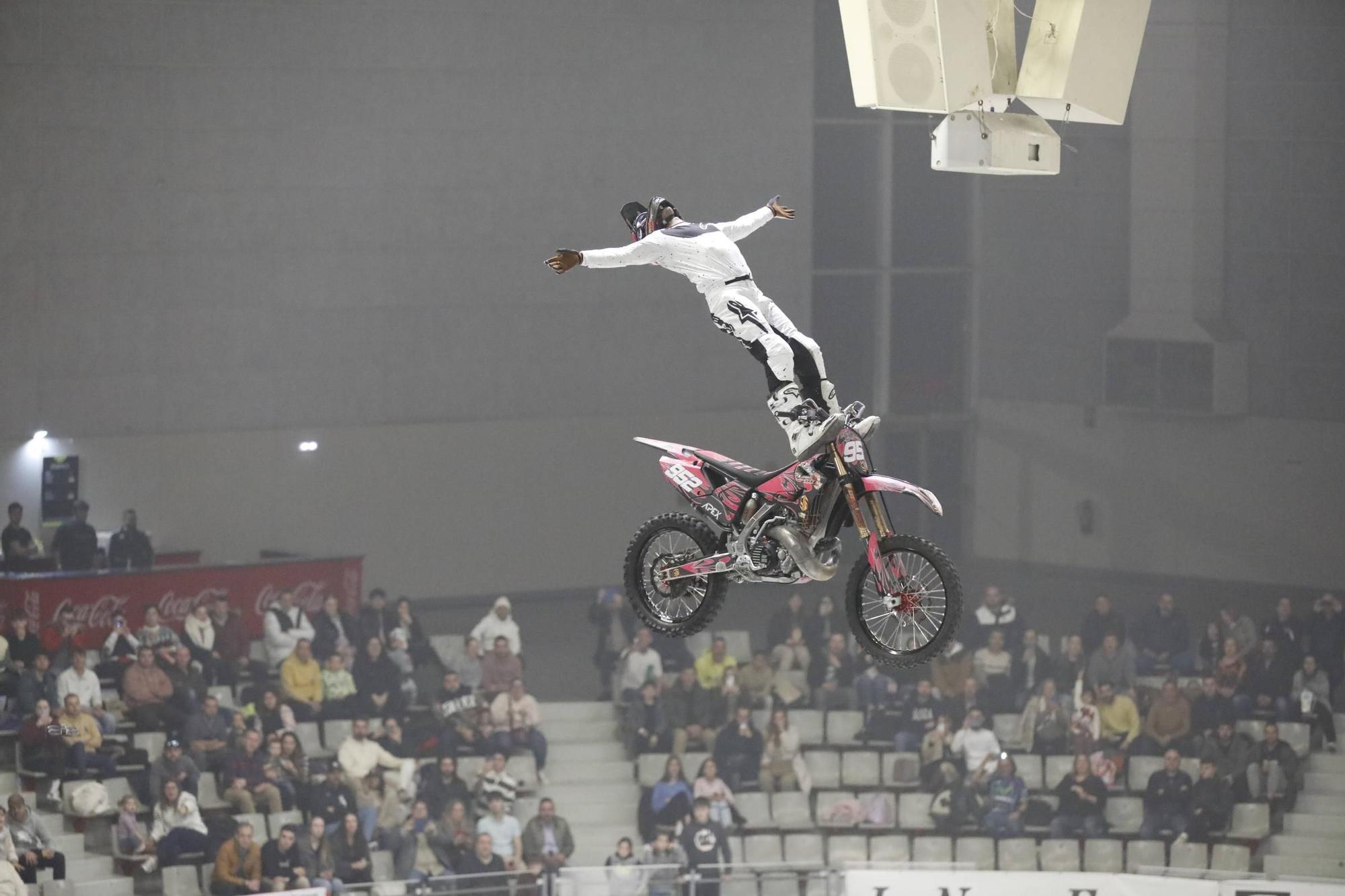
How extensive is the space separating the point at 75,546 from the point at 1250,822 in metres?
10.8

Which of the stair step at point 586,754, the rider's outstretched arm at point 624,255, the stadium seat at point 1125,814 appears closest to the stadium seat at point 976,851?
the stadium seat at point 1125,814

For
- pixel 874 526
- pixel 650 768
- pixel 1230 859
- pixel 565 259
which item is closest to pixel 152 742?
pixel 650 768

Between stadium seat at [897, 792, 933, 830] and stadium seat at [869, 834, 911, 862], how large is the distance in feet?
0.48

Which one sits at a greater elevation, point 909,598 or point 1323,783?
point 909,598

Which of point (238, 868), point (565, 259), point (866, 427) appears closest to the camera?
point (565, 259)

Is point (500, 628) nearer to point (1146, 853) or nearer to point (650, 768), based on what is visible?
point (650, 768)

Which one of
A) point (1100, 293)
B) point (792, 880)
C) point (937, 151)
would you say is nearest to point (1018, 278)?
point (1100, 293)

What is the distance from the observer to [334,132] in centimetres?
2047

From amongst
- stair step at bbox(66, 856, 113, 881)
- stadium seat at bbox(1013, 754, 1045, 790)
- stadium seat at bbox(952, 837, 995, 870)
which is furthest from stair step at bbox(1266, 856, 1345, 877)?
stair step at bbox(66, 856, 113, 881)

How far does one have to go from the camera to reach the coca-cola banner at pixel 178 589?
17.7 m

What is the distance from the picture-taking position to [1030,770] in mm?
17734

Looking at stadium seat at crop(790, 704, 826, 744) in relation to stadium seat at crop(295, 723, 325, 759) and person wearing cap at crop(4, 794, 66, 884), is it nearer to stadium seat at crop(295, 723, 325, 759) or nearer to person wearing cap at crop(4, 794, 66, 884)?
stadium seat at crop(295, 723, 325, 759)

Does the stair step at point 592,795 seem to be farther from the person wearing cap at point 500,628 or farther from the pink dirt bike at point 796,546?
the pink dirt bike at point 796,546

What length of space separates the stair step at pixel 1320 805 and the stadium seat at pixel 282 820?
8604mm
